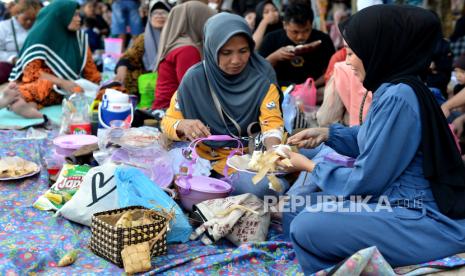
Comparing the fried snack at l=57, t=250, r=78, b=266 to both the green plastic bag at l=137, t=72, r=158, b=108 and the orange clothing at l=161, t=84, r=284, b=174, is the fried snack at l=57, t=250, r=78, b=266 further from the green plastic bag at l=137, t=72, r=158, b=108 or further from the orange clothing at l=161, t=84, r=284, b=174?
the green plastic bag at l=137, t=72, r=158, b=108

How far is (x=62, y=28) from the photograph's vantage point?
567cm

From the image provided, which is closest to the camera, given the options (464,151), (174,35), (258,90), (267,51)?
(258,90)

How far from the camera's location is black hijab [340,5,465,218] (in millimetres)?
2271

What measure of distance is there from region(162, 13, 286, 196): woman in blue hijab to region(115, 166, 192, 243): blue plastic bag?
483 millimetres

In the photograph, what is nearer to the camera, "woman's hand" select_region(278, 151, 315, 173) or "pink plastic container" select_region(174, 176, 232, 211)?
"woman's hand" select_region(278, 151, 315, 173)

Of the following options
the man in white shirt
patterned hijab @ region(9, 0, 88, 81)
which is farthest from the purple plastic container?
the man in white shirt

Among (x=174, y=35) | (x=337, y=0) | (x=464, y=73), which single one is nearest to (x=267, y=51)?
(x=174, y=35)

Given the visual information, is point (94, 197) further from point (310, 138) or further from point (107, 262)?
point (310, 138)

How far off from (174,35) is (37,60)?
5.41 ft

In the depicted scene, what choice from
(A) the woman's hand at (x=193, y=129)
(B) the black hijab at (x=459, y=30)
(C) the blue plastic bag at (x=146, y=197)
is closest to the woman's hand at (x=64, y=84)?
(A) the woman's hand at (x=193, y=129)

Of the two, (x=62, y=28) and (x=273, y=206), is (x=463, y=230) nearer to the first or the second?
(x=273, y=206)

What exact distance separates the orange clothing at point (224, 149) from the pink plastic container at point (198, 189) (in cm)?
21

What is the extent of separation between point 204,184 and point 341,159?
2.65 feet

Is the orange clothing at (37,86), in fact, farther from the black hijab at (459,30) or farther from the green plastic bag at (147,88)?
the black hijab at (459,30)
